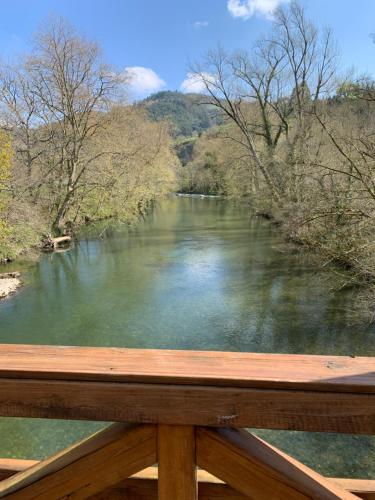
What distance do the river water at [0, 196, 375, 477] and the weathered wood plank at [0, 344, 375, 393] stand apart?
14.3 ft

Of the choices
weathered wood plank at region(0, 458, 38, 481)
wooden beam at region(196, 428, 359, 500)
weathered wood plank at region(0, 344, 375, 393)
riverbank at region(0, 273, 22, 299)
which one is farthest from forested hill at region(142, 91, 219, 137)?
wooden beam at region(196, 428, 359, 500)

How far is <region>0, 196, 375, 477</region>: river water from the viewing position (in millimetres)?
4977

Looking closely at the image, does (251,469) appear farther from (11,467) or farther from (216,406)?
(11,467)

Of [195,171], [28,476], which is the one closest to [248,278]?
[28,476]

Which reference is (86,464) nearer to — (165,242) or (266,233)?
(165,242)

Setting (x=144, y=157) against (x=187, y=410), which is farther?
(x=144, y=157)

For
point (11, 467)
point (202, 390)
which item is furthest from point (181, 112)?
point (202, 390)

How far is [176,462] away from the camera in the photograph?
33.3 inches

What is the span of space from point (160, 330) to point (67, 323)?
235 cm

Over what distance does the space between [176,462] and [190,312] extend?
863 cm

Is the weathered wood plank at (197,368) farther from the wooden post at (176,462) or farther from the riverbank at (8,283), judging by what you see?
the riverbank at (8,283)

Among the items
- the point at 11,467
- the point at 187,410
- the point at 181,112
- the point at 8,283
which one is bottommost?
the point at 8,283

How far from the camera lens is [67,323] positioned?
29.6ft

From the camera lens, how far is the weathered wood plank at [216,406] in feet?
2.64
